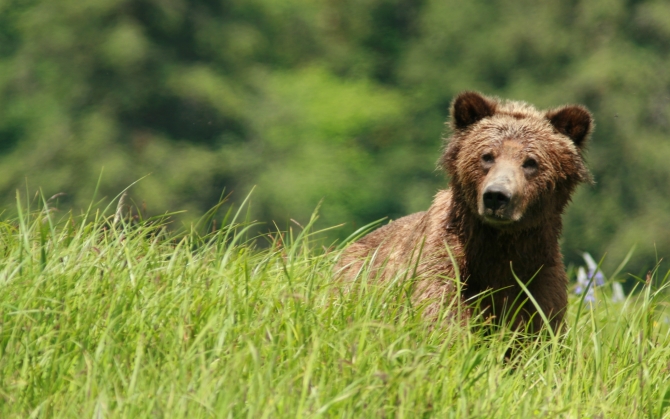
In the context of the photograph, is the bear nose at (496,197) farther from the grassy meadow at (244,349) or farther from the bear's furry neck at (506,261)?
the grassy meadow at (244,349)

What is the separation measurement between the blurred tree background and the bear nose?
53.3ft

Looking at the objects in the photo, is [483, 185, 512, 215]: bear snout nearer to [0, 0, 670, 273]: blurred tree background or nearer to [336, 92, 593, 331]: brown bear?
[336, 92, 593, 331]: brown bear

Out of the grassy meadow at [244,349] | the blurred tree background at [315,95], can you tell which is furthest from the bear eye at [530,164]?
the blurred tree background at [315,95]

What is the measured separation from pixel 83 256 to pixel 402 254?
1.86m

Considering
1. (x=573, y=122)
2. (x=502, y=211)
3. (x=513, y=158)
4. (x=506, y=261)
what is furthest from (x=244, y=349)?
(x=573, y=122)

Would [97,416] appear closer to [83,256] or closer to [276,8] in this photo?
[83,256]

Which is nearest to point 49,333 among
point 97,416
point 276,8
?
point 97,416

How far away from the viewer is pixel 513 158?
5215 mm

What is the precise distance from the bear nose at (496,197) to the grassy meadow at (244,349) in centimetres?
86

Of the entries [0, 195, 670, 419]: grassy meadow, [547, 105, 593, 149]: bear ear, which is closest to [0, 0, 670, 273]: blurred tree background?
[547, 105, 593, 149]: bear ear

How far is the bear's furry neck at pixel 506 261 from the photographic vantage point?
5.08 metres

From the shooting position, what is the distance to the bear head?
4980 mm

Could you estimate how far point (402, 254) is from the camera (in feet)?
17.0

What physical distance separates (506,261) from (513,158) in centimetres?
57
